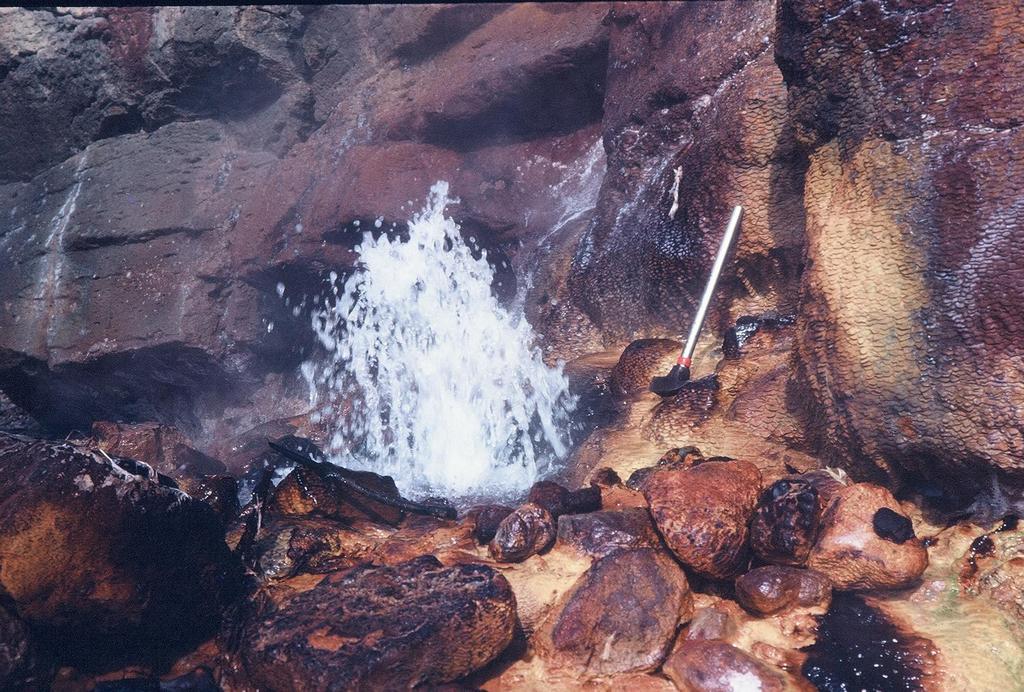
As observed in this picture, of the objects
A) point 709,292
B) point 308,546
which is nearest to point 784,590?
point 709,292

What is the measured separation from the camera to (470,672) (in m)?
3.07

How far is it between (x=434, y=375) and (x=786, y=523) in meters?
4.59

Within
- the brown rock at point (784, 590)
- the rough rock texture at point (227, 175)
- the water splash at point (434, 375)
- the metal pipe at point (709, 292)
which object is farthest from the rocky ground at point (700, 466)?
the rough rock texture at point (227, 175)

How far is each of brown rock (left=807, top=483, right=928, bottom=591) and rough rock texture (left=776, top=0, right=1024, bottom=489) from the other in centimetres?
38

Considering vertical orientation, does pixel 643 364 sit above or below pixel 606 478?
above

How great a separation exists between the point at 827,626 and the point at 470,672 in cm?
161

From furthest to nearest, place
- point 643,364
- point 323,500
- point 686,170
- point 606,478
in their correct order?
1. point 686,170
2. point 643,364
3. point 323,500
4. point 606,478

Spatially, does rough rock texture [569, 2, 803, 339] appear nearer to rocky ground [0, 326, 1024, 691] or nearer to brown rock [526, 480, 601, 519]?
rocky ground [0, 326, 1024, 691]

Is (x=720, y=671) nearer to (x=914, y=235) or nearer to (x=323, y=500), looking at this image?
(x=914, y=235)

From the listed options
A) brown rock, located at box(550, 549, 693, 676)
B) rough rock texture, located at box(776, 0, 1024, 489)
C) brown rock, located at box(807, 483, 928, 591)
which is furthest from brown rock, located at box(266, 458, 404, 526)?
rough rock texture, located at box(776, 0, 1024, 489)

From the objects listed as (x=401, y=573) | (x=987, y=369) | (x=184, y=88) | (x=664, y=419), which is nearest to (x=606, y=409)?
(x=664, y=419)

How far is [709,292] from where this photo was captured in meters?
4.65

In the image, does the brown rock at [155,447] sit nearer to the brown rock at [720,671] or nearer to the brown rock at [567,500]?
the brown rock at [567,500]

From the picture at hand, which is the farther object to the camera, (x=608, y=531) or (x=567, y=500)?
(x=567, y=500)
